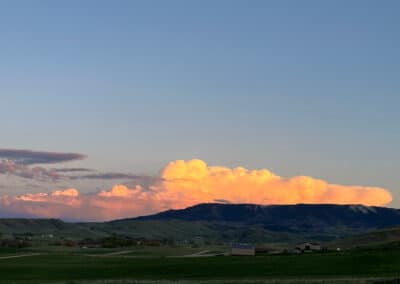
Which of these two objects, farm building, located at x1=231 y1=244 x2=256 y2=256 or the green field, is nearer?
the green field

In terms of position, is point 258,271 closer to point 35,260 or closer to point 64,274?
point 64,274

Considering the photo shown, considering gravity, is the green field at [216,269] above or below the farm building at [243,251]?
below

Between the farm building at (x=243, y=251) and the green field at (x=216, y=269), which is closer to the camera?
the green field at (x=216, y=269)

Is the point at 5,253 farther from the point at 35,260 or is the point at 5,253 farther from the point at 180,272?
the point at 180,272

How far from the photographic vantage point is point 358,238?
17750 centimetres

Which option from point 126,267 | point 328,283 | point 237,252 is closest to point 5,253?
point 237,252

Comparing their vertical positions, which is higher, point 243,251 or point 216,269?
point 243,251

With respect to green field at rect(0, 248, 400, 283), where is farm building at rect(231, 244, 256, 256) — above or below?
above

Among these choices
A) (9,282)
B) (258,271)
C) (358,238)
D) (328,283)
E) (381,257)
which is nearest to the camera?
(328,283)

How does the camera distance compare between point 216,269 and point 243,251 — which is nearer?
point 216,269

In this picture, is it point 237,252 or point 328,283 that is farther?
point 237,252

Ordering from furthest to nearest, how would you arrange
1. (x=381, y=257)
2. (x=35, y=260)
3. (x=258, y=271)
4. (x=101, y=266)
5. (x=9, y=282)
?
(x=35, y=260) → (x=101, y=266) → (x=381, y=257) → (x=258, y=271) → (x=9, y=282)

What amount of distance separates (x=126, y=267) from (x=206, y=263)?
1124cm

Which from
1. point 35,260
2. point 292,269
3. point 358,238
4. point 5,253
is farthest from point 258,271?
point 358,238
